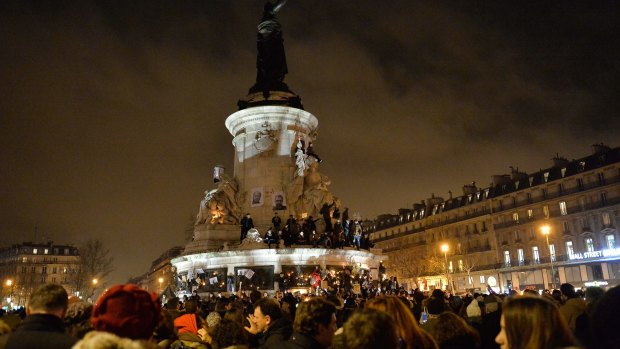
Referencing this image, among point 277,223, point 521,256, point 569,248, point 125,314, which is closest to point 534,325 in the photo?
point 125,314

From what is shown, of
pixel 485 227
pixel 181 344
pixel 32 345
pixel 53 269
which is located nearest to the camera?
pixel 32 345

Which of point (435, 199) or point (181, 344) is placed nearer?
point (181, 344)

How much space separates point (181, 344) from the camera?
200 inches

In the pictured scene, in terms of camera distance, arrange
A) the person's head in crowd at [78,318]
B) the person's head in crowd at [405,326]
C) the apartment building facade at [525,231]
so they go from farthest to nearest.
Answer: the apartment building facade at [525,231], the person's head in crowd at [78,318], the person's head in crowd at [405,326]

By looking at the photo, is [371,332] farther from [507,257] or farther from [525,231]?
[507,257]

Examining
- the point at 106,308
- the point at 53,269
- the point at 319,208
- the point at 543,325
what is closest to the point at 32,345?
the point at 106,308

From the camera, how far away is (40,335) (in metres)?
3.78

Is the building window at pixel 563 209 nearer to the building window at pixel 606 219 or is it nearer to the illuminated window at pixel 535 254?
the building window at pixel 606 219

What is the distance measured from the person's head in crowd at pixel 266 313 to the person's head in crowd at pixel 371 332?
2617 mm

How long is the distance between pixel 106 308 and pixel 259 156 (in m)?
26.0

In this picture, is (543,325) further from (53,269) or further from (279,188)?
(53,269)

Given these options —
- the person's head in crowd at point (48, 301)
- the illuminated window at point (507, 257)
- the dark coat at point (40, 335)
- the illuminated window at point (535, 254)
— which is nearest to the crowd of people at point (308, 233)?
the person's head in crowd at point (48, 301)

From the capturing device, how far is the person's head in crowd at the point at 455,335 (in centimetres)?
452

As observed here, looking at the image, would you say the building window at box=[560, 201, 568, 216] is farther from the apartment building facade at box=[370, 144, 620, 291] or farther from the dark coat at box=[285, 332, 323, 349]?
the dark coat at box=[285, 332, 323, 349]
